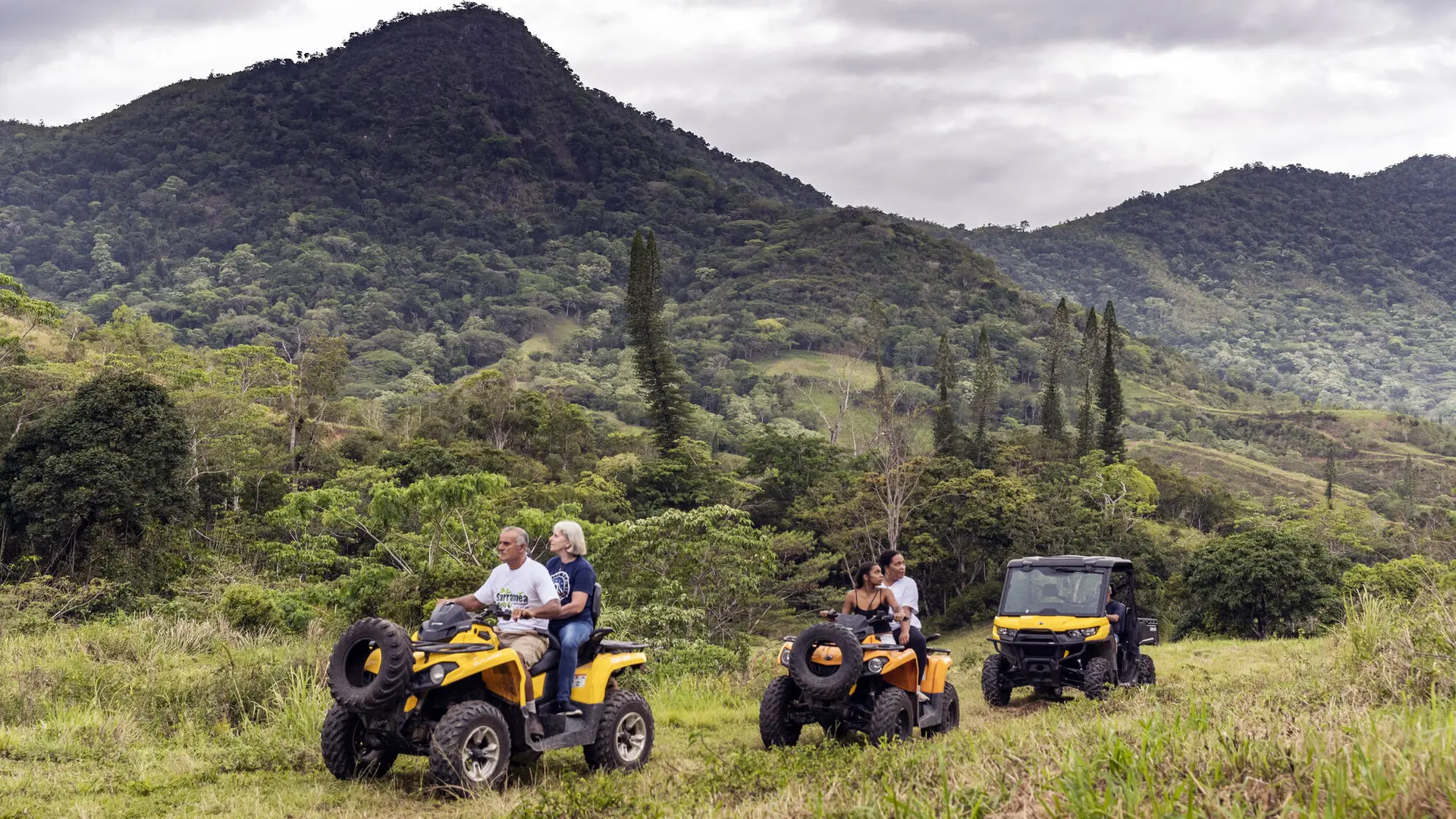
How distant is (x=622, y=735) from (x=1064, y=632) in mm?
6140

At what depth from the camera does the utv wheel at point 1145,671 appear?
1214 centimetres

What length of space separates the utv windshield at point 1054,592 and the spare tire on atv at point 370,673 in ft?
25.2

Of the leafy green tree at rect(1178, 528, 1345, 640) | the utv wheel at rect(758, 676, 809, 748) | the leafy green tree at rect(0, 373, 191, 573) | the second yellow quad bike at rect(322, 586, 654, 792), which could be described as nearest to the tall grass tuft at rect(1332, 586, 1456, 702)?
the utv wheel at rect(758, 676, 809, 748)

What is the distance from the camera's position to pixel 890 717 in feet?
24.2

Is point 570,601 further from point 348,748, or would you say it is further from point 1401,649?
point 1401,649

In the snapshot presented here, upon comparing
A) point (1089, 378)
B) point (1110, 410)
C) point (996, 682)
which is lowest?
point (996, 682)

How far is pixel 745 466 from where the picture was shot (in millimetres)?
50406

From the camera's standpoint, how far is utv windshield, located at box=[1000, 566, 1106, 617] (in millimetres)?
11312

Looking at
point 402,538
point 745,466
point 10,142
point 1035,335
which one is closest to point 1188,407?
point 1035,335

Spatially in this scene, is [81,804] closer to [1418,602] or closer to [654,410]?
[1418,602]

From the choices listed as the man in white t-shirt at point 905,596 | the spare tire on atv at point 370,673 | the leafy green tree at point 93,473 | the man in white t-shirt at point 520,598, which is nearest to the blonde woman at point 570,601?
the man in white t-shirt at point 520,598

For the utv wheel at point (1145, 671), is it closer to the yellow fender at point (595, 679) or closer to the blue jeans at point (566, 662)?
the yellow fender at point (595, 679)

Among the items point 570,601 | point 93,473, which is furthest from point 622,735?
point 93,473

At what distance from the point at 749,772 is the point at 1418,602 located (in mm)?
6122
